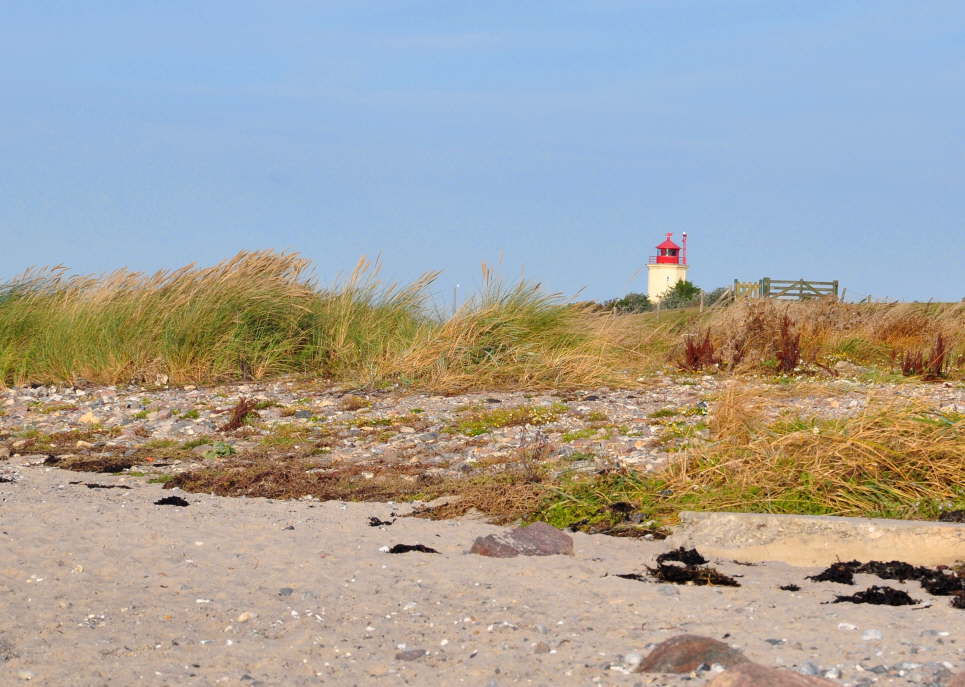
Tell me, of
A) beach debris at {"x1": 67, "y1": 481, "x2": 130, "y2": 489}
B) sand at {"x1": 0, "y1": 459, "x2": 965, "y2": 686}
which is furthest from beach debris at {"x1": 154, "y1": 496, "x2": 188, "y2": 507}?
beach debris at {"x1": 67, "y1": 481, "x2": 130, "y2": 489}

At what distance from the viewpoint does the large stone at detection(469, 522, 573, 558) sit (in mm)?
4797

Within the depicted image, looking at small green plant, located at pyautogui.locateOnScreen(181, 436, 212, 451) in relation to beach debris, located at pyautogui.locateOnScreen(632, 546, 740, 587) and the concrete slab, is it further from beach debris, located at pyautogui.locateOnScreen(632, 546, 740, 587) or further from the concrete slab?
beach debris, located at pyautogui.locateOnScreen(632, 546, 740, 587)

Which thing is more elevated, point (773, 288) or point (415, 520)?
point (773, 288)

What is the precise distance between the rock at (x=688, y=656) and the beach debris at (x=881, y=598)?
115 cm

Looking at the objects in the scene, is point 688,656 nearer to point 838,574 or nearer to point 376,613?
point 376,613

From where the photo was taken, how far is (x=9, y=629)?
3643 mm

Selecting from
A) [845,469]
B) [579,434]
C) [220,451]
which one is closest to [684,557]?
[845,469]

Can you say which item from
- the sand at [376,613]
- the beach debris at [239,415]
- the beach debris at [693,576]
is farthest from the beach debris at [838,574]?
the beach debris at [239,415]

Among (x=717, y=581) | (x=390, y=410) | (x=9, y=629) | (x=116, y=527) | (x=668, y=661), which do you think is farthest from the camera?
(x=390, y=410)

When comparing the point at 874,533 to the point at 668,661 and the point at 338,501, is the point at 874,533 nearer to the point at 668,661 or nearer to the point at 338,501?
the point at 668,661

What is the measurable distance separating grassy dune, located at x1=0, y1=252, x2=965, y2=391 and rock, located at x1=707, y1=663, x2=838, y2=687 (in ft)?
26.9

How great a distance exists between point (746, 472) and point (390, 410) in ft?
15.9

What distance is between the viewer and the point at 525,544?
16.0ft

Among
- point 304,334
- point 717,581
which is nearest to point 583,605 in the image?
point 717,581
